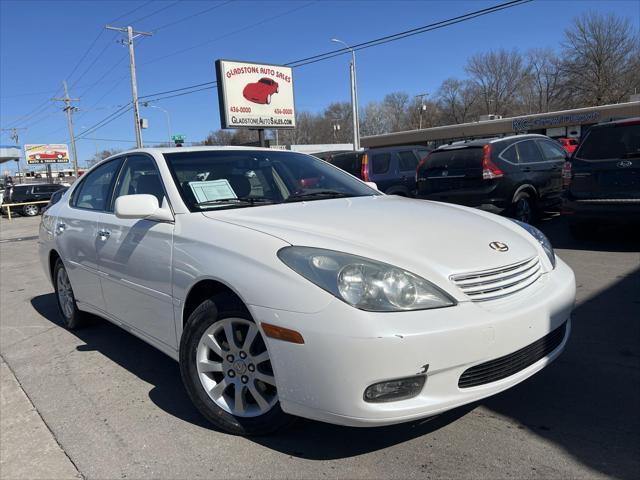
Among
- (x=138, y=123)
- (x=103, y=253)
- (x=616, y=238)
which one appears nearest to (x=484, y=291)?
(x=103, y=253)

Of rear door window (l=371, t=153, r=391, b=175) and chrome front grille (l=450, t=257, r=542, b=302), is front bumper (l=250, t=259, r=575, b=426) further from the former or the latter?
rear door window (l=371, t=153, r=391, b=175)

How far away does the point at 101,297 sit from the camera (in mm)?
4004

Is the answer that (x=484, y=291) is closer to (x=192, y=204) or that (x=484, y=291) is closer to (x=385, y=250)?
(x=385, y=250)

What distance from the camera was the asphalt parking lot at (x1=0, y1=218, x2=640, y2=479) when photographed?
2480mm

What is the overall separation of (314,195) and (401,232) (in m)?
1.08

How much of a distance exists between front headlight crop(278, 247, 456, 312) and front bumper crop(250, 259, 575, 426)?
5 cm

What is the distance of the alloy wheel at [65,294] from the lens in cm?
477

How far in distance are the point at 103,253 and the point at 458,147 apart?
6.50 m

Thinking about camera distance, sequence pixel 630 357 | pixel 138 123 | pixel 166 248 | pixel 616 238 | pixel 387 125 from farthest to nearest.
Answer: pixel 387 125, pixel 138 123, pixel 616 238, pixel 630 357, pixel 166 248

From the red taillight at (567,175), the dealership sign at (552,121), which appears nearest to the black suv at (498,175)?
the red taillight at (567,175)

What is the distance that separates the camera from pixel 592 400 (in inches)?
118

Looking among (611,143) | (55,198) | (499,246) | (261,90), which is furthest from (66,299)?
(261,90)

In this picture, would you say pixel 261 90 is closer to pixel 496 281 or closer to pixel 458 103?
pixel 496 281

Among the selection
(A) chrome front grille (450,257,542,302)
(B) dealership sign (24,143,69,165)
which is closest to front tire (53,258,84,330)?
(A) chrome front grille (450,257,542,302)
